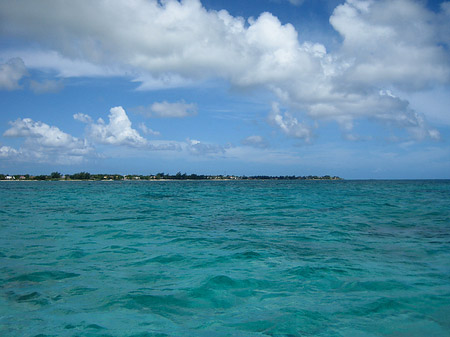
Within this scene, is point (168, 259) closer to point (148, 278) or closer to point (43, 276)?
point (148, 278)

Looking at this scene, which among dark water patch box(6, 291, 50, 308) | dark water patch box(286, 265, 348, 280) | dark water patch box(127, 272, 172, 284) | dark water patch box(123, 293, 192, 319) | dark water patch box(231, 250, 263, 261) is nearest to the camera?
dark water patch box(123, 293, 192, 319)

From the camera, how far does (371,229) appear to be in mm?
15445

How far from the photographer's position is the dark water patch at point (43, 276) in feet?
25.3

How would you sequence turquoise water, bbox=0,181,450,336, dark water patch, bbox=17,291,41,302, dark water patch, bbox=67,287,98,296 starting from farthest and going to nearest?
1. dark water patch, bbox=67,287,98,296
2. dark water patch, bbox=17,291,41,302
3. turquoise water, bbox=0,181,450,336

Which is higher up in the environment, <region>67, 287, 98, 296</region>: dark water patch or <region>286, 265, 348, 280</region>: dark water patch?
<region>286, 265, 348, 280</region>: dark water patch

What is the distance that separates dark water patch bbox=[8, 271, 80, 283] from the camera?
7715mm

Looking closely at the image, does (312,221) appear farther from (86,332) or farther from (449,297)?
(86,332)

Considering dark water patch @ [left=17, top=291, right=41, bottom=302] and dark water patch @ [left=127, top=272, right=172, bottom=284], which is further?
dark water patch @ [left=127, top=272, right=172, bottom=284]

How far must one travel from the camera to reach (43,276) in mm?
8016

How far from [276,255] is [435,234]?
827 centimetres

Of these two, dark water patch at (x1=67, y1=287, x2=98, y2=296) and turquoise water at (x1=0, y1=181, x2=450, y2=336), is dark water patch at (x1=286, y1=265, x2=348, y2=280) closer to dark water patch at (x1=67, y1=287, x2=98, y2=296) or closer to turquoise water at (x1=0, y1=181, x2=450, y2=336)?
turquoise water at (x1=0, y1=181, x2=450, y2=336)

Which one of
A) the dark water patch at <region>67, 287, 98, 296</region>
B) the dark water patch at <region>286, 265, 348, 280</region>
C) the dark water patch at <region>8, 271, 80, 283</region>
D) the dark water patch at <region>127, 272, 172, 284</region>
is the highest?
the dark water patch at <region>286, 265, 348, 280</region>

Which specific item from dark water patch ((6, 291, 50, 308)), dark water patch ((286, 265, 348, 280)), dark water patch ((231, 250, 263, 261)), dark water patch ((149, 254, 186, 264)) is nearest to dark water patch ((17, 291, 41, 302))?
dark water patch ((6, 291, 50, 308))

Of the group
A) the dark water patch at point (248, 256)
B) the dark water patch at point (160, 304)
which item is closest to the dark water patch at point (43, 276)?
the dark water patch at point (160, 304)
